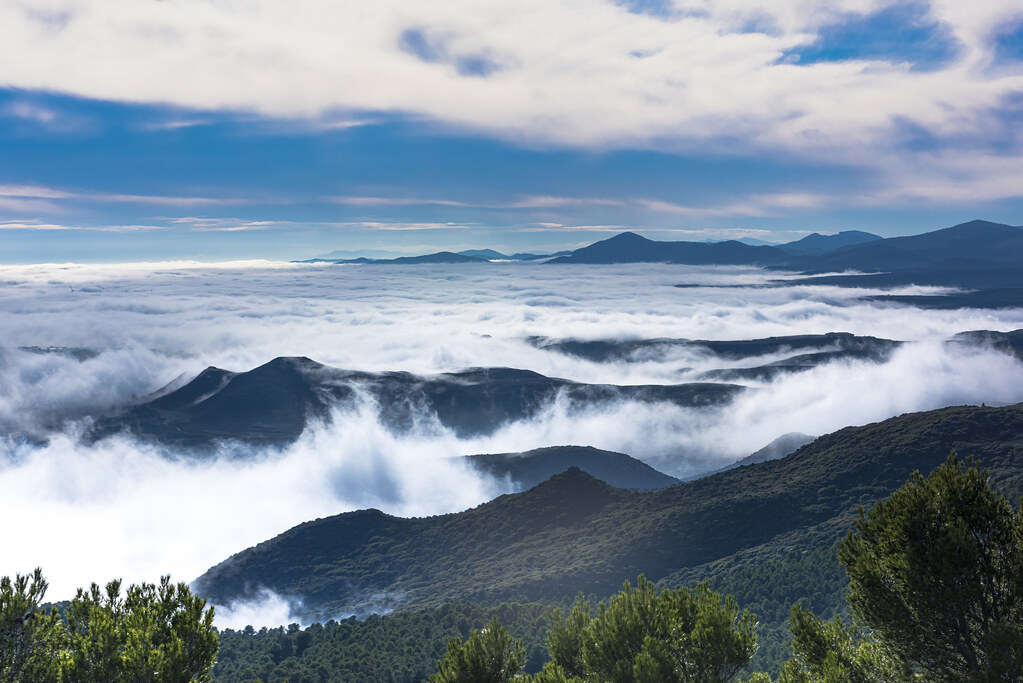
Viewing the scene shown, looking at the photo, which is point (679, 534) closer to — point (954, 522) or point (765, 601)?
point (765, 601)

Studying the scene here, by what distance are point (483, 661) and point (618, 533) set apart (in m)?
96.6

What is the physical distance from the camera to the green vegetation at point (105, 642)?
66.7 feet

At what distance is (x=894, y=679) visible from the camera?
21.5 metres

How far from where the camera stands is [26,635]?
20531 mm

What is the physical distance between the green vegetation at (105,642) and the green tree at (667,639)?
509 inches

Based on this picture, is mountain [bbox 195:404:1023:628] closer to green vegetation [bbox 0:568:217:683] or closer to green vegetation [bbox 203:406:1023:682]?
green vegetation [bbox 203:406:1023:682]

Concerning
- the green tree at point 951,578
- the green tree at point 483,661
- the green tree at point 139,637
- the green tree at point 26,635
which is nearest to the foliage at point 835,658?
the green tree at point 951,578

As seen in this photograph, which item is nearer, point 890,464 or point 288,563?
point 890,464

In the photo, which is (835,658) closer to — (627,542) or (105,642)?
(105,642)

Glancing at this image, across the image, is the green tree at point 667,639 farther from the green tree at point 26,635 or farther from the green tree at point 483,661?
the green tree at point 26,635

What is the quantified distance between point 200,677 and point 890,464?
414 feet

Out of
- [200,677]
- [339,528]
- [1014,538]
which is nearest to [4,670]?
[200,677]

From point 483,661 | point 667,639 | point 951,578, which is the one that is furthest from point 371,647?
point 951,578

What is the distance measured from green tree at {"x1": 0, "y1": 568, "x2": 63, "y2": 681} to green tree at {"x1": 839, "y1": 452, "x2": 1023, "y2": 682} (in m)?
23.1
